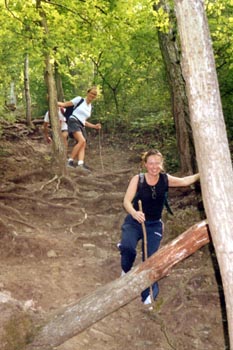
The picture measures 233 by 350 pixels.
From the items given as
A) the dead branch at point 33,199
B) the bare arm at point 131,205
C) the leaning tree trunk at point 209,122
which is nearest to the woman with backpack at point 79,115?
the dead branch at point 33,199

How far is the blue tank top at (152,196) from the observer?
5227 millimetres

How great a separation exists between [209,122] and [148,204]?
2.46m

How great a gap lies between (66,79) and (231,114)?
7876 millimetres

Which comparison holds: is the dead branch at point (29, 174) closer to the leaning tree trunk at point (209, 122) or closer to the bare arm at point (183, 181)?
the bare arm at point (183, 181)

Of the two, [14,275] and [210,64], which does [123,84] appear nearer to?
[14,275]

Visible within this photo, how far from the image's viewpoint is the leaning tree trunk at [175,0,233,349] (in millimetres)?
2943

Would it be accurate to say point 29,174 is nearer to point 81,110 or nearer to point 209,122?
point 81,110

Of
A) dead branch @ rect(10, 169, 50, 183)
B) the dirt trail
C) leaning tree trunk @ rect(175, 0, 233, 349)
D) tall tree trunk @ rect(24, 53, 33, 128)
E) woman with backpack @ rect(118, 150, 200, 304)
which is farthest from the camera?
tall tree trunk @ rect(24, 53, 33, 128)

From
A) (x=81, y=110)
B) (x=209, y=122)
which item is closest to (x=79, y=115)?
(x=81, y=110)

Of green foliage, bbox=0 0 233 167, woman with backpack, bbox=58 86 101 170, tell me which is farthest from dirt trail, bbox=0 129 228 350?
green foliage, bbox=0 0 233 167

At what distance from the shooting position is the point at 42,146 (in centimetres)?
1355

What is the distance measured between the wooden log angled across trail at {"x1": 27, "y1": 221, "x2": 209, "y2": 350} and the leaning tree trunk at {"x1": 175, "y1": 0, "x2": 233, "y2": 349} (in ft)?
4.01

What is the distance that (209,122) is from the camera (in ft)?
9.71

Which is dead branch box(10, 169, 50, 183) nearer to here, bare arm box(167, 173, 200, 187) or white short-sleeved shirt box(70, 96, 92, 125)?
white short-sleeved shirt box(70, 96, 92, 125)
